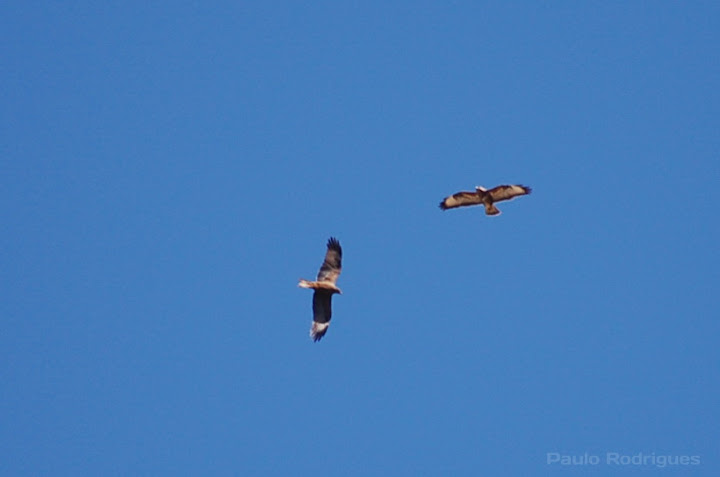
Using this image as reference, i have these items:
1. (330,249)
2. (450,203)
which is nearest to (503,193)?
(450,203)

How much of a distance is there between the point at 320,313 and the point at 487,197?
4.97m

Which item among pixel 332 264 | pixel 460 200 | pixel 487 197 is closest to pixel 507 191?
pixel 487 197

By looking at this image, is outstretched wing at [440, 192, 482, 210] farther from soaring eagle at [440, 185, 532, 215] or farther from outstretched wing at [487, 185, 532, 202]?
outstretched wing at [487, 185, 532, 202]

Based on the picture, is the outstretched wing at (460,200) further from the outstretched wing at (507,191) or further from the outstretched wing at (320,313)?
the outstretched wing at (320,313)

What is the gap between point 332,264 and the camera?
35.6 metres

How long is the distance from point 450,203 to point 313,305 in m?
4.17

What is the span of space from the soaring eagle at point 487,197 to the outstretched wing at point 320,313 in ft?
11.9

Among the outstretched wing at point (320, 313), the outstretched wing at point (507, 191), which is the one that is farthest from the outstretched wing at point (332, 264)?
the outstretched wing at point (507, 191)

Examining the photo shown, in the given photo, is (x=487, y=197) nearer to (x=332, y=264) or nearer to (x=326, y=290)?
(x=332, y=264)

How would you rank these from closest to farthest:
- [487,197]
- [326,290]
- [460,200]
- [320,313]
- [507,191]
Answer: [507,191] < [487,197] < [326,290] < [460,200] < [320,313]

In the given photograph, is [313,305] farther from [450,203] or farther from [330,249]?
[450,203]

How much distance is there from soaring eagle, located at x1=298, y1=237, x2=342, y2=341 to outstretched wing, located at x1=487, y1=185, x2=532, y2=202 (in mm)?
4089

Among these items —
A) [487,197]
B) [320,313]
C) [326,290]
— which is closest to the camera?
[487,197]

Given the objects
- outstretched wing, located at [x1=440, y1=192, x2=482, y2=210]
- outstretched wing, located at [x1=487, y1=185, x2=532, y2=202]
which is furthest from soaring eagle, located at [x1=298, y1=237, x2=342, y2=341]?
outstretched wing, located at [x1=487, y1=185, x2=532, y2=202]
